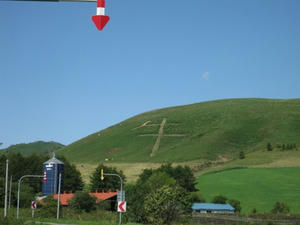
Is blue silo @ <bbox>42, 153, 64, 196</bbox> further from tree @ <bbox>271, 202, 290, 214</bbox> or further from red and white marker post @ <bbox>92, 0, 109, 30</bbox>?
red and white marker post @ <bbox>92, 0, 109, 30</bbox>

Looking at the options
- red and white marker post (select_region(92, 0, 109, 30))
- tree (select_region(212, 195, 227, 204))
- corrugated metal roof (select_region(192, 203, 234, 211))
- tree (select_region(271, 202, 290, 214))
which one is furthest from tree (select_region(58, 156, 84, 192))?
red and white marker post (select_region(92, 0, 109, 30))

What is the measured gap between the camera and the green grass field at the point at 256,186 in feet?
376

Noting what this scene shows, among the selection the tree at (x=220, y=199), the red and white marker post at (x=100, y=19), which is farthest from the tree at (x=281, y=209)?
the red and white marker post at (x=100, y=19)

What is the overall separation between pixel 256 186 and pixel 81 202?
54.5 meters

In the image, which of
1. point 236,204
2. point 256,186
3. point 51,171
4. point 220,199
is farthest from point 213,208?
point 51,171

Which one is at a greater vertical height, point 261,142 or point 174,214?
point 261,142

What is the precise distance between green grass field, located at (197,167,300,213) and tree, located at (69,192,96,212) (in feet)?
106

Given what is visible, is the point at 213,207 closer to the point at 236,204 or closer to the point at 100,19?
the point at 236,204

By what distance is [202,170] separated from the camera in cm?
16238

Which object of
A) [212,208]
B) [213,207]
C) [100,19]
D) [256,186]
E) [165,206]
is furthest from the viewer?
[256,186]

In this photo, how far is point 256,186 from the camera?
132 meters

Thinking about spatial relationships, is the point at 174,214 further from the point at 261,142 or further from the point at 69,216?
the point at 261,142

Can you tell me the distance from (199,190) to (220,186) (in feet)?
19.1

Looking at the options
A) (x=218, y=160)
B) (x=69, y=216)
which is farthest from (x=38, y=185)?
(x=218, y=160)
